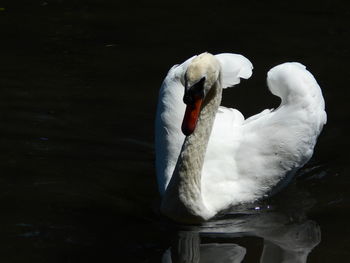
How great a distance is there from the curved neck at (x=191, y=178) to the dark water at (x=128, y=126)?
0.13 m

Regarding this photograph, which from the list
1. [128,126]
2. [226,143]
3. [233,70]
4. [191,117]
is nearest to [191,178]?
[191,117]

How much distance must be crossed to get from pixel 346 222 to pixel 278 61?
3.90 metres

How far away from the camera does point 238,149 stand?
7.39m

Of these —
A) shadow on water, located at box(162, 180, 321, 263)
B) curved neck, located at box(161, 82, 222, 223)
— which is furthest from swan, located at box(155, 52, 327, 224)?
shadow on water, located at box(162, 180, 321, 263)

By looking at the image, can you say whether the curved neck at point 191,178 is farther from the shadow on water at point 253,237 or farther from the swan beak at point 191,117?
the swan beak at point 191,117

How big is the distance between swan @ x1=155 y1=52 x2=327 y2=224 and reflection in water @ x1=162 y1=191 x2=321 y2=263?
0.15m

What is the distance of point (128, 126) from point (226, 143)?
5.32ft

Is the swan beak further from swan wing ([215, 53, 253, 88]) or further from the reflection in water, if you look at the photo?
swan wing ([215, 53, 253, 88])

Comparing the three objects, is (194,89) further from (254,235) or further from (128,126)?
(128,126)

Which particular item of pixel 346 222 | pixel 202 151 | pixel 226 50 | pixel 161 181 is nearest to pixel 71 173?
pixel 161 181

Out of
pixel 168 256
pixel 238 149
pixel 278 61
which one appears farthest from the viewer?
pixel 278 61

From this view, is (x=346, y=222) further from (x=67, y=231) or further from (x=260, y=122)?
(x=67, y=231)

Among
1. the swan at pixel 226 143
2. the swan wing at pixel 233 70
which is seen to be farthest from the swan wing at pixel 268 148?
the swan wing at pixel 233 70

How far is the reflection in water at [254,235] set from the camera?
254 inches
